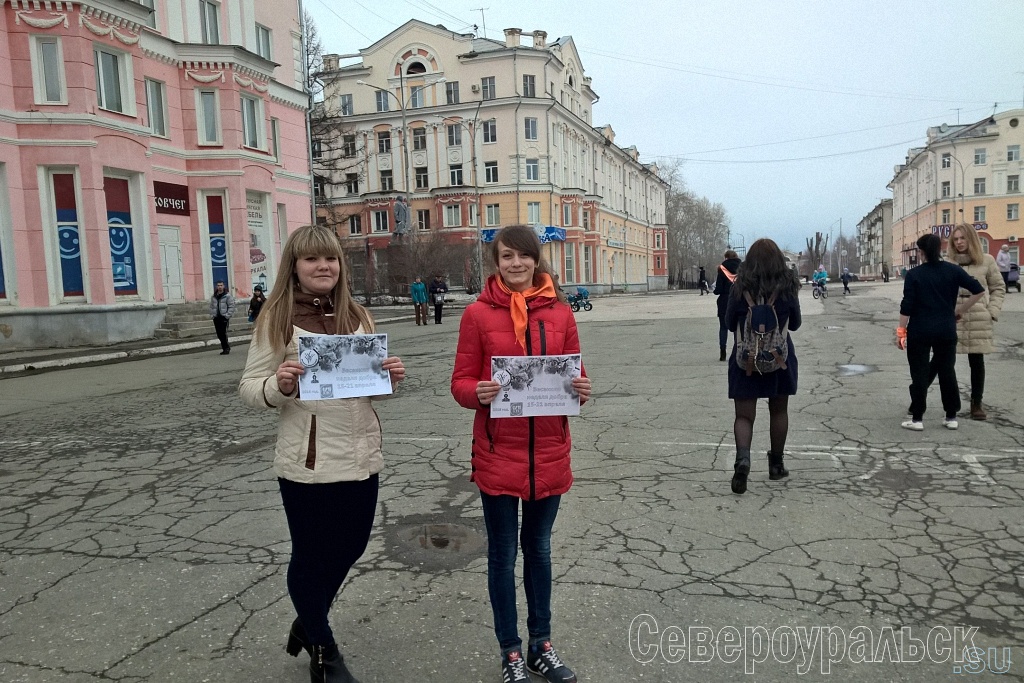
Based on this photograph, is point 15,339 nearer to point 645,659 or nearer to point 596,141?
point 645,659

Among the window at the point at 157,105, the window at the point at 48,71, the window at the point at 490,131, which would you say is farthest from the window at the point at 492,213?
the window at the point at 48,71

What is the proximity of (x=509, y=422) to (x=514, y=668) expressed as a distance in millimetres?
982

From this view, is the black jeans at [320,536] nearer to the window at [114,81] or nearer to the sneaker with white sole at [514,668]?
the sneaker with white sole at [514,668]

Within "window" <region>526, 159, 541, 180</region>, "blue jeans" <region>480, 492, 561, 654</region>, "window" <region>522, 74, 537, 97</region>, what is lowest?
"blue jeans" <region>480, 492, 561, 654</region>

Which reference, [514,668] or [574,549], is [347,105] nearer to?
[574,549]

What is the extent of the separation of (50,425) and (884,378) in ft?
35.3

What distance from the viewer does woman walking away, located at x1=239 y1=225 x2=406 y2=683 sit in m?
2.86

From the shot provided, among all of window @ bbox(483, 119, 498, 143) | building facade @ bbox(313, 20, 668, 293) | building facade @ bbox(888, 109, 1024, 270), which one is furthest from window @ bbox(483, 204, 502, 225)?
building facade @ bbox(888, 109, 1024, 270)

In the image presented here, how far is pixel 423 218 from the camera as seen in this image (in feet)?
196

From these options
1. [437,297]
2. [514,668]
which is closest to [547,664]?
[514,668]

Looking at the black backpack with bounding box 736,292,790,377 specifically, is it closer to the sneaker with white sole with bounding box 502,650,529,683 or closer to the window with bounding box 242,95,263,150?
the sneaker with white sole with bounding box 502,650,529,683

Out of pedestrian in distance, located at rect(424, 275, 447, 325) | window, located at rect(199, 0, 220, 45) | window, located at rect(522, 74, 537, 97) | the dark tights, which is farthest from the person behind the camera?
window, located at rect(522, 74, 537, 97)

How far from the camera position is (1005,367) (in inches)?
412

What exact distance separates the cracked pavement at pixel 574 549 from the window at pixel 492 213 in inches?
1970
